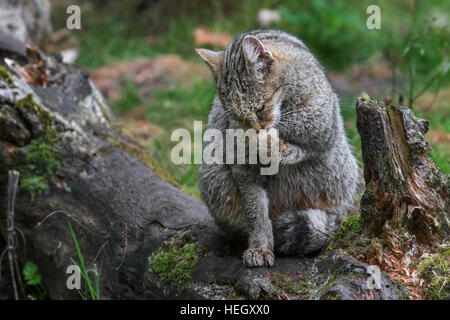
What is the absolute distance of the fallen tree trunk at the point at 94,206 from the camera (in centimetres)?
324

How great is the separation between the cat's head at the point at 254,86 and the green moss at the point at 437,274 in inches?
43.8

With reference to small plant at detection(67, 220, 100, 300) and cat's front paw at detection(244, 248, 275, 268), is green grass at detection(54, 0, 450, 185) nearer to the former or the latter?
small plant at detection(67, 220, 100, 300)

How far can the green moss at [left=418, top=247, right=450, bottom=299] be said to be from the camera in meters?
2.56

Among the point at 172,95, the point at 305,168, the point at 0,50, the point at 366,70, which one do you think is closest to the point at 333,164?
the point at 305,168

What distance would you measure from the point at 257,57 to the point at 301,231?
3.31 feet

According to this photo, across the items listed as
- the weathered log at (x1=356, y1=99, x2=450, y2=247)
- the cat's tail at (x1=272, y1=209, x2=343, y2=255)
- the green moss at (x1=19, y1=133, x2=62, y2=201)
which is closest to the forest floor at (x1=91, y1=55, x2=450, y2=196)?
the green moss at (x1=19, y1=133, x2=62, y2=201)

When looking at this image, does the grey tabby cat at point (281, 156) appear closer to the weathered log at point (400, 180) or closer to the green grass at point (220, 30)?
the weathered log at point (400, 180)

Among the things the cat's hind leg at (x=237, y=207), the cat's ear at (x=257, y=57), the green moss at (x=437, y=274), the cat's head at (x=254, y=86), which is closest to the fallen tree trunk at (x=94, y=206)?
the cat's hind leg at (x=237, y=207)

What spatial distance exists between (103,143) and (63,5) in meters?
6.29

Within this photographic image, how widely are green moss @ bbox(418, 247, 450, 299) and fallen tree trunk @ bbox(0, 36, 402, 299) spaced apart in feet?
1.91

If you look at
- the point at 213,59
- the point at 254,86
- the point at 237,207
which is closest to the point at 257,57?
the point at 254,86
